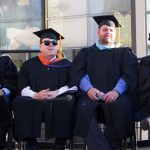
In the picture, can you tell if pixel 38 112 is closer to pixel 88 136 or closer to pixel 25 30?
pixel 88 136

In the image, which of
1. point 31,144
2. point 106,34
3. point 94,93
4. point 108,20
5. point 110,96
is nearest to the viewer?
point 110,96

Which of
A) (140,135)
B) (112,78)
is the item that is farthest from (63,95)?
(140,135)

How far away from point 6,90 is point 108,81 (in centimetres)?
132

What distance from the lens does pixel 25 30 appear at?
31.3 feet

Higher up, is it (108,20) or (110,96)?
(108,20)

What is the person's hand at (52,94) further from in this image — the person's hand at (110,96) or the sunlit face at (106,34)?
the sunlit face at (106,34)

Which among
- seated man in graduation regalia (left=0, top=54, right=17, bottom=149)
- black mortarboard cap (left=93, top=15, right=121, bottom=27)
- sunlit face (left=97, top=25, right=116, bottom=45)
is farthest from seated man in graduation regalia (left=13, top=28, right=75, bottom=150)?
black mortarboard cap (left=93, top=15, right=121, bottom=27)

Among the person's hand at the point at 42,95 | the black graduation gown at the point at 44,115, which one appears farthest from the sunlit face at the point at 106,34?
the person's hand at the point at 42,95

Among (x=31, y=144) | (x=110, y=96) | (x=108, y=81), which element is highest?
(x=108, y=81)

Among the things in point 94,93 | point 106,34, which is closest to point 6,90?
point 94,93

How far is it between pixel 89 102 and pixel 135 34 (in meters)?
3.06

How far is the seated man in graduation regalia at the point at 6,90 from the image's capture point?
248 inches

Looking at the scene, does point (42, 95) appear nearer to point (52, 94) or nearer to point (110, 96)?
point (52, 94)

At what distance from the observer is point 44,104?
6.17 metres
